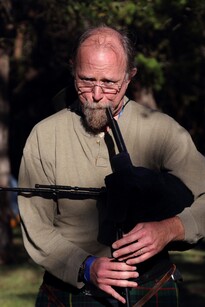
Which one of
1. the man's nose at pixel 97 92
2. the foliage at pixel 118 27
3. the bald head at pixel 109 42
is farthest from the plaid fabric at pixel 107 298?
the foliage at pixel 118 27

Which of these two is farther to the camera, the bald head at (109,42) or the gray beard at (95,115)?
the bald head at (109,42)

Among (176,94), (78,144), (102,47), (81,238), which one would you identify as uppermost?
(102,47)

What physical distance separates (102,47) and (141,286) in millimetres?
911

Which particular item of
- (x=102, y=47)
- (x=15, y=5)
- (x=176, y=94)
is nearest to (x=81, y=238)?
(x=102, y=47)

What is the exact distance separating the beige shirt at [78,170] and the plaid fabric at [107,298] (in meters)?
0.13

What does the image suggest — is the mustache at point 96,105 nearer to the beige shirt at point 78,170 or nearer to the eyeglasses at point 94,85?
the eyeglasses at point 94,85

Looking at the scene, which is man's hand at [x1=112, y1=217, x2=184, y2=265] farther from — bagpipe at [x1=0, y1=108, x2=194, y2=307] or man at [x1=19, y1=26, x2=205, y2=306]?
man at [x1=19, y1=26, x2=205, y2=306]

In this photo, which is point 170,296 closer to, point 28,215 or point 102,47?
point 28,215

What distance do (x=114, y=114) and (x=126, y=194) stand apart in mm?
461

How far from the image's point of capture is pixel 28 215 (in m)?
3.70

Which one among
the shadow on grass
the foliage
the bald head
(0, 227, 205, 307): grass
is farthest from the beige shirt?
the shadow on grass

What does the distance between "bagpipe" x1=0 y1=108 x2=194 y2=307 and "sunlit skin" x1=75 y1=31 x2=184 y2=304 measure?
50 mm

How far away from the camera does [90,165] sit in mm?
3701

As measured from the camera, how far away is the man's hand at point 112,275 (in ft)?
11.1
